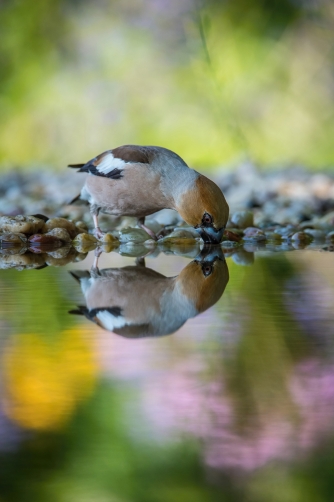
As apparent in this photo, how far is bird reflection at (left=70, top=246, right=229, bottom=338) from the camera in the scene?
215 cm

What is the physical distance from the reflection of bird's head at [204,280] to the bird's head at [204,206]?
0.29m

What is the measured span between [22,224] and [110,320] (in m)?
2.55

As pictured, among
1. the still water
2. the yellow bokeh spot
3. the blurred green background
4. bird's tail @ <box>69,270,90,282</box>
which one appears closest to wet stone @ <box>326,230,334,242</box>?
bird's tail @ <box>69,270,90,282</box>

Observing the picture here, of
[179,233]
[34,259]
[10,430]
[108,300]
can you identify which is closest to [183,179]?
[179,233]

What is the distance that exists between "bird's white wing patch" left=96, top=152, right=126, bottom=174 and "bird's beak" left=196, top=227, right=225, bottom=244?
0.56m

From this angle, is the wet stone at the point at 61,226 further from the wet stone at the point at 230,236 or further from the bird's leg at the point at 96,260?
the wet stone at the point at 230,236

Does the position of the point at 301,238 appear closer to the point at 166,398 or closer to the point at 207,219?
the point at 207,219

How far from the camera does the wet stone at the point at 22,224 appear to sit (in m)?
4.66

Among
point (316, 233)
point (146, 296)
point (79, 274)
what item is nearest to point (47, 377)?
point (146, 296)

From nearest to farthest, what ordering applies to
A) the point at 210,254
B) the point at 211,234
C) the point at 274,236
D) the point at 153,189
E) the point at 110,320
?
the point at 110,320 → the point at 210,254 → the point at 211,234 → the point at 153,189 → the point at 274,236

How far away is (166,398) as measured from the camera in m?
1.40

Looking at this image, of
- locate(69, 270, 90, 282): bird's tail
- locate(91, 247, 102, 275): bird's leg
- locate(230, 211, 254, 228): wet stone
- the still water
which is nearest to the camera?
the still water

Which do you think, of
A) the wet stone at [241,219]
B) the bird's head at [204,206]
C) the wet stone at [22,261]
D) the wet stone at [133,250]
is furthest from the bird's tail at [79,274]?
the wet stone at [241,219]

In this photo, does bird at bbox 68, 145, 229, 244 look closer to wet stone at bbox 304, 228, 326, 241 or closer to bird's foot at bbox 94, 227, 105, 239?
bird's foot at bbox 94, 227, 105, 239
